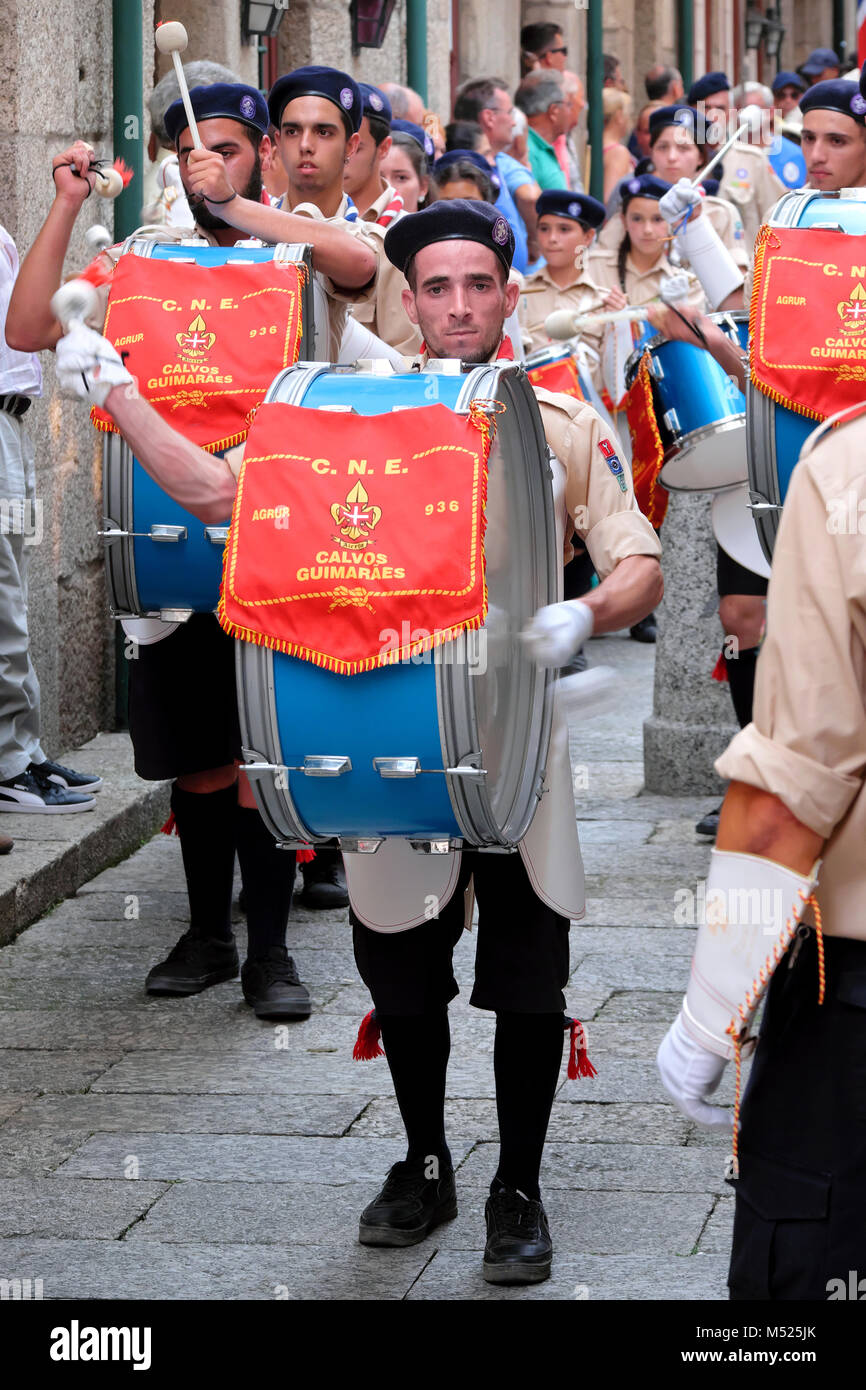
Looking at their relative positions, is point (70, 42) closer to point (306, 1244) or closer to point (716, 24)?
point (306, 1244)

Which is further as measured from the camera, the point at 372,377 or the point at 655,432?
the point at 655,432

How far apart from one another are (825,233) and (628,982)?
1.81m

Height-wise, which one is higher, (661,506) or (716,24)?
(716,24)

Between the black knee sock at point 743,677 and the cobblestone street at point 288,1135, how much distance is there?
0.68m

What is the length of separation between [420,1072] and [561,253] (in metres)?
6.09

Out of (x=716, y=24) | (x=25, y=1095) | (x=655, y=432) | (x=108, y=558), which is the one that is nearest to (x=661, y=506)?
(x=655, y=432)

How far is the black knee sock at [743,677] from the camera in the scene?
6.02m

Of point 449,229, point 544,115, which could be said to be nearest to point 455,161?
point 544,115

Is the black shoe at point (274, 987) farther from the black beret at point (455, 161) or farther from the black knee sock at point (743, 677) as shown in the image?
the black beret at point (455, 161)

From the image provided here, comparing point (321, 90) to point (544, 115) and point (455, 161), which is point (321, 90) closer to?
point (455, 161)

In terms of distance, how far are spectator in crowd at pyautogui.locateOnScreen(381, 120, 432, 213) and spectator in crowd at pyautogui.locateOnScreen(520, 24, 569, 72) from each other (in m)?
6.30

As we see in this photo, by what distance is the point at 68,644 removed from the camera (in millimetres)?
7207

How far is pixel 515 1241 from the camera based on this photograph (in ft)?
11.9

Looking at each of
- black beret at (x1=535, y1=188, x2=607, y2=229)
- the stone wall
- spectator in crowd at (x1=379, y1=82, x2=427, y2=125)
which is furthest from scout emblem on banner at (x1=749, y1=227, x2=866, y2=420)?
spectator in crowd at (x1=379, y1=82, x2=427, y2=125)
